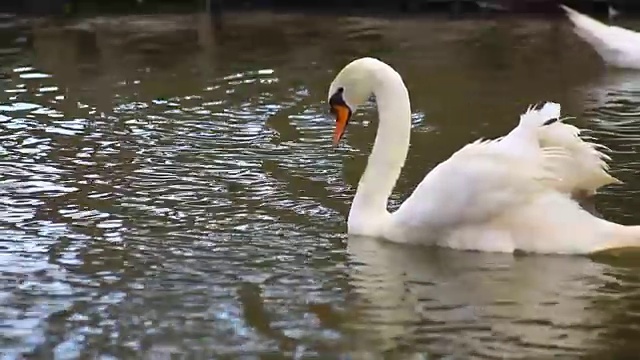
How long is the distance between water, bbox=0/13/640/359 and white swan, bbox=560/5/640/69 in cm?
23

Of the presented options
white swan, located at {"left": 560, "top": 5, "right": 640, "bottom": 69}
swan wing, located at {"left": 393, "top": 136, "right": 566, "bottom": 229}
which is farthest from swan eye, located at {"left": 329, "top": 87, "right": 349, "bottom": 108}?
white swan, located at {"left": 560, "top": 5, "right": 640, "bottom": 69}

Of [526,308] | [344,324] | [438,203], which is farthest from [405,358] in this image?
[438,203]

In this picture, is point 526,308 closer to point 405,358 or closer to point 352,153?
point 405,358

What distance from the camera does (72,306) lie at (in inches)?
271

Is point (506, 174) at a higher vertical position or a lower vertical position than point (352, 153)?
higher

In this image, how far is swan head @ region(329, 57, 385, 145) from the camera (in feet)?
27.8

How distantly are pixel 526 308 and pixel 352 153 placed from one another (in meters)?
4.43

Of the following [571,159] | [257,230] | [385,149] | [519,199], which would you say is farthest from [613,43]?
[519,199]

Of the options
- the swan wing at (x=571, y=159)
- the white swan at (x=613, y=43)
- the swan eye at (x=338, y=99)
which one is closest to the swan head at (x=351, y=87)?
the swan eye at (x=338, y=99)

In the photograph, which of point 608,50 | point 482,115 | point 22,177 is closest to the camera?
point 22,177

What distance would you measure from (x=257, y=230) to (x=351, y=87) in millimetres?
1097

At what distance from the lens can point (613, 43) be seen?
648 inches

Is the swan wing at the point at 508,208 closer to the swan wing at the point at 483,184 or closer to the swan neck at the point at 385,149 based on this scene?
the swan wing at the point at 483,184

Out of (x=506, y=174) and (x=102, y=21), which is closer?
(x=506, y=174)
